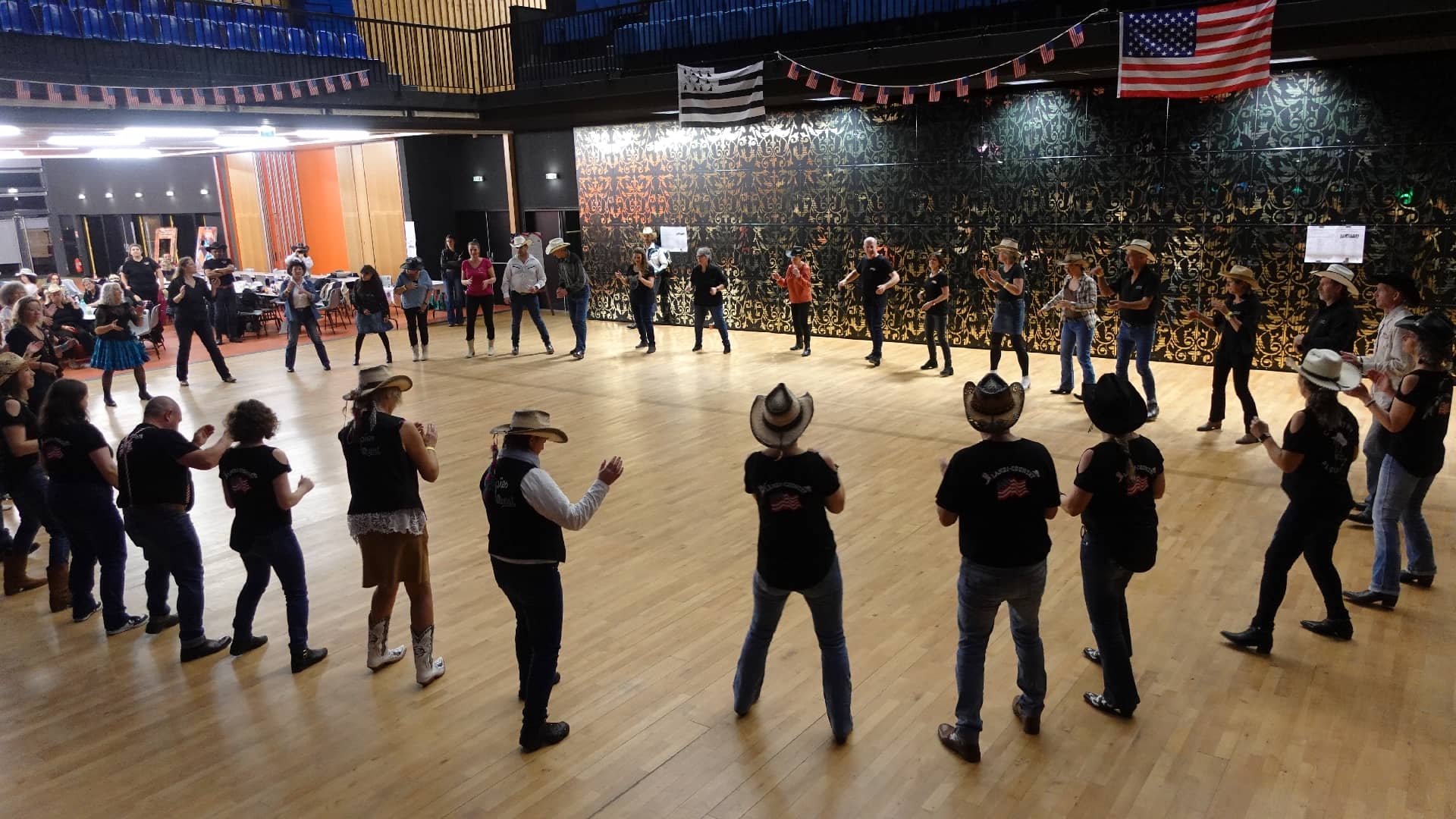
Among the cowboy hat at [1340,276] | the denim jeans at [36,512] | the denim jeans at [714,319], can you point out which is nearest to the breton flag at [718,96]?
the denim jeans at [714,319]

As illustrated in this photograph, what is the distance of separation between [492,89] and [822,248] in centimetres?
645

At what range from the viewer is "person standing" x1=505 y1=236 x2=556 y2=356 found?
1277cm

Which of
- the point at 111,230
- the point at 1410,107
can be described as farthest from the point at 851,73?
the point at 111,230

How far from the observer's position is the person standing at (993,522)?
10.9 ft

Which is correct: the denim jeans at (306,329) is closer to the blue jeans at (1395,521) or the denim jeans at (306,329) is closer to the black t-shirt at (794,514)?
the black t-shirt at (794,514)

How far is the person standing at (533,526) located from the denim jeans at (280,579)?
1276mm

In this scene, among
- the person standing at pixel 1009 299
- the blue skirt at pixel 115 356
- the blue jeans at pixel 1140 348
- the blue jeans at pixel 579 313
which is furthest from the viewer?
the blue jeans at pixel 579 313

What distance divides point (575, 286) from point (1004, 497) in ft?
32.2

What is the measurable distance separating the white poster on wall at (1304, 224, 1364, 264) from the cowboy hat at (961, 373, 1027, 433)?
816 cm

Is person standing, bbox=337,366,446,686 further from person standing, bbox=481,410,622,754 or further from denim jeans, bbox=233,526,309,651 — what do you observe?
person standing, bbox=481,410,622,754

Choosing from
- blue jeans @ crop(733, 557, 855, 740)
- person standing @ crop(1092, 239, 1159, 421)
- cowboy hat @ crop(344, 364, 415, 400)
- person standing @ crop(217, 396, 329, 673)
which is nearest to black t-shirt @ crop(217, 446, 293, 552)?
person standing @ crop(217, 396, 329, 673)

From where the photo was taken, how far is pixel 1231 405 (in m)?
8.98

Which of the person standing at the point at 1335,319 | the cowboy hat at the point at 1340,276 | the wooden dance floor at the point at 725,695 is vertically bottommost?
the wooden dance floor at the point at 725,695

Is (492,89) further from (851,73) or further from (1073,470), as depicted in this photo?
(1073,470)
